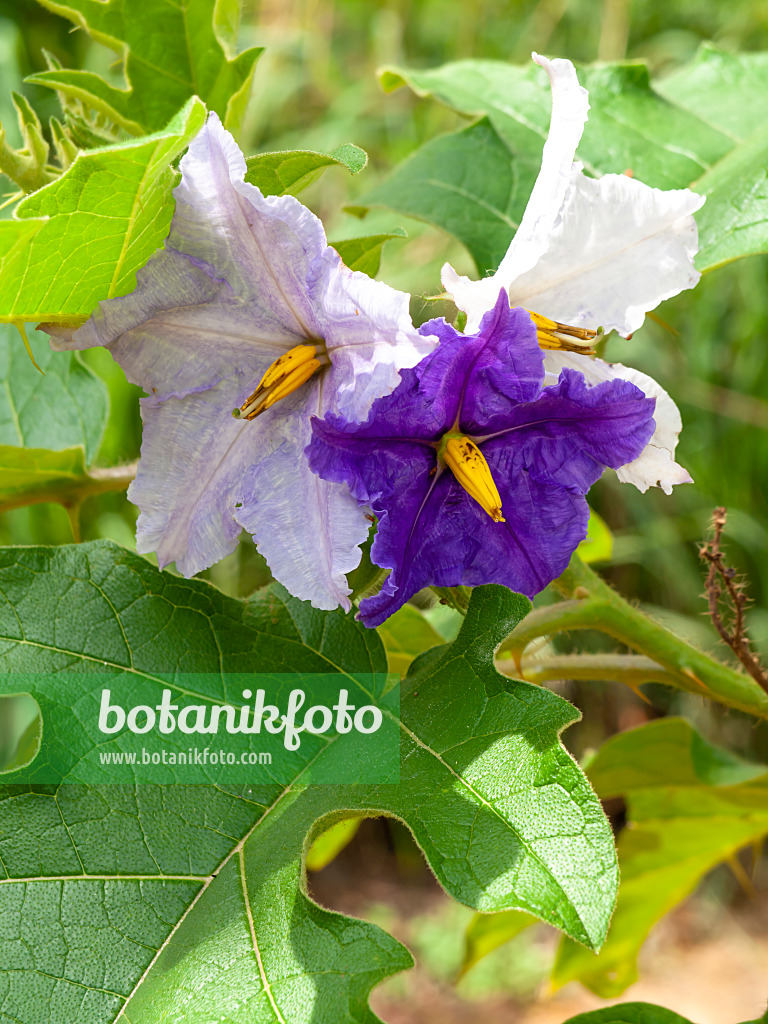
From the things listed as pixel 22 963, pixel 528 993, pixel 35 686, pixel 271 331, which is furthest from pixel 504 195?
pixel 528 993

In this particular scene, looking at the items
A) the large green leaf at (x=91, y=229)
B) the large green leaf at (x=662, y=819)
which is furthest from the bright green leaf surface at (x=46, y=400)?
the large green leaf at (x=662, y=819)

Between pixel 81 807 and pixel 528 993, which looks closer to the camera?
pixel 81 807

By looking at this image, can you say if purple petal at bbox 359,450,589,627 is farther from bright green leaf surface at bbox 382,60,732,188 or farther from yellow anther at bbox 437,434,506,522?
bright green leaf surface at bbox 382,60,732,188

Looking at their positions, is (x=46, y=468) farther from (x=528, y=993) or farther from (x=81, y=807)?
(x=528, y=993)

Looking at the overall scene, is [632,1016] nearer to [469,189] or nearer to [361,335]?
[361,335]

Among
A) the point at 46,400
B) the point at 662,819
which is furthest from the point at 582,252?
the point at 662,819

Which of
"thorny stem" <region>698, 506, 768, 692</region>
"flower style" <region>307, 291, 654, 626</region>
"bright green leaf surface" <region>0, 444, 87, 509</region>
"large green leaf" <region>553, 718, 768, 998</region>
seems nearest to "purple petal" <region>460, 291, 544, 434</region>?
"flower style" <region>307, 291, 654, 626</region>

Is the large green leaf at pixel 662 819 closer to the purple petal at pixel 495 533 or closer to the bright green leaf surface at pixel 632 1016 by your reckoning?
the bright green leaf surface at pixel 632 1016
